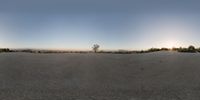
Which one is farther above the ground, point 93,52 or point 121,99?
point 93,52

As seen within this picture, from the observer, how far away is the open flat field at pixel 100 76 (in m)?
18.3

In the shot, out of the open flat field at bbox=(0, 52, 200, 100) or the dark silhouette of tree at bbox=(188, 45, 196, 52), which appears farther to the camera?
the dark silhouette of tree at bbox=(188, 45, 196, 52)

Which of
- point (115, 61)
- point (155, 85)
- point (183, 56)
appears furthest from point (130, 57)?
point (155, 85)

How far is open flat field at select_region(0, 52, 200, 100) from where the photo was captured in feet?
60.0

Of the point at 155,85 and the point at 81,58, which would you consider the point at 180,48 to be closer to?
the point at 81,58

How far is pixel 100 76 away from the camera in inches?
887

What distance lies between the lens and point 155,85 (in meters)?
20.3

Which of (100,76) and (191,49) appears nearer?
(100,76)

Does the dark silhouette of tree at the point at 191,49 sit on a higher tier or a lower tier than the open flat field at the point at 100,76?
higher

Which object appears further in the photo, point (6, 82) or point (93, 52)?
point (93, 52)

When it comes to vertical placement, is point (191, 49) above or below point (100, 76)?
above

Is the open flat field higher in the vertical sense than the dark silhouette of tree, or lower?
lower

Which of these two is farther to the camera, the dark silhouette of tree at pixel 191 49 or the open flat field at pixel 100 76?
the dark silhouette of tree at pixel 191 49

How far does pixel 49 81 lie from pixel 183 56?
8.20 m
